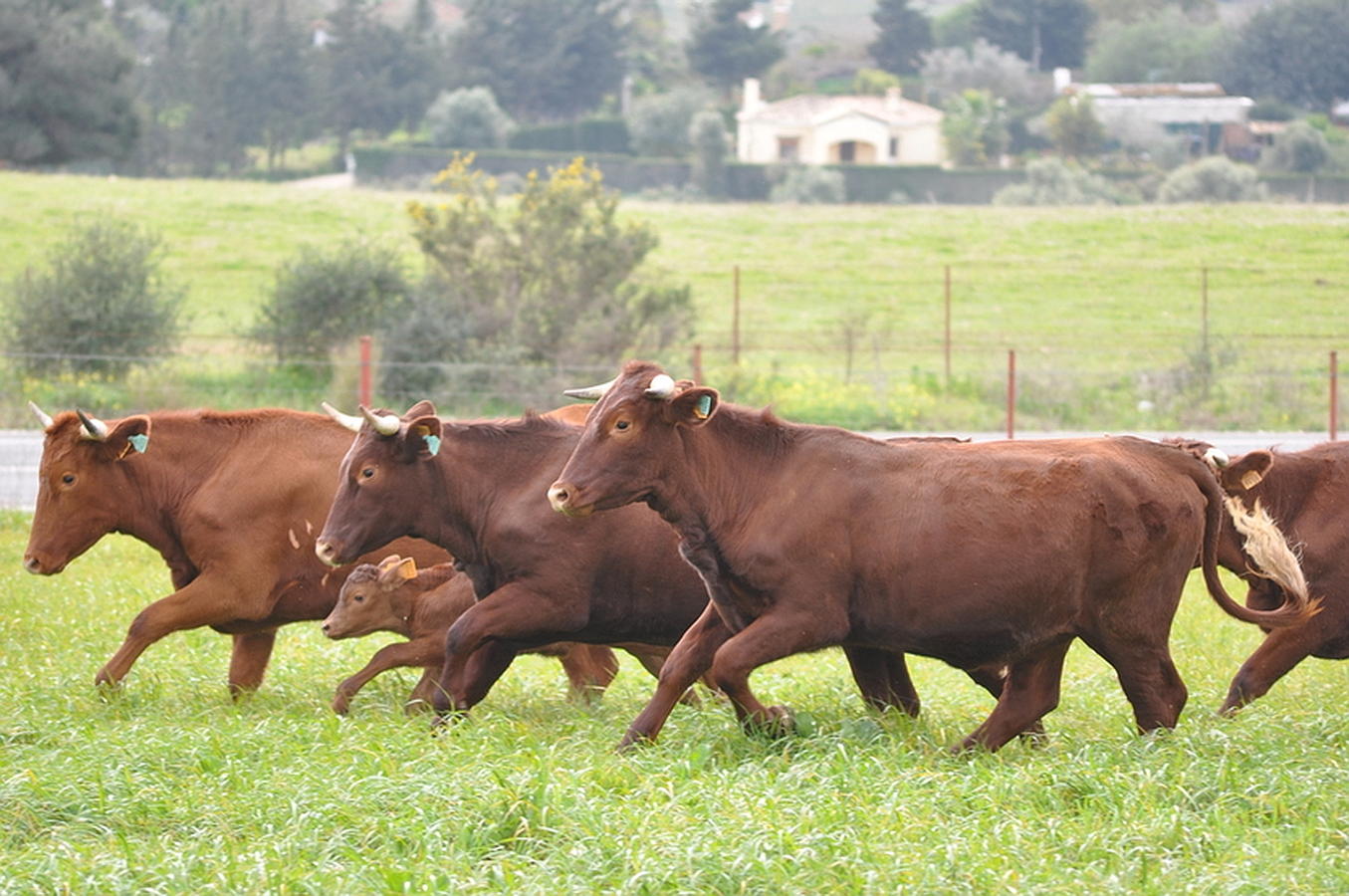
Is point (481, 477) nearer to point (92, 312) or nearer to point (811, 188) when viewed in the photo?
point (92, 312)

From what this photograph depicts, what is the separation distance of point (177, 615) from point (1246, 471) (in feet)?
18.2

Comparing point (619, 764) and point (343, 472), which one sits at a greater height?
point (343, 472)

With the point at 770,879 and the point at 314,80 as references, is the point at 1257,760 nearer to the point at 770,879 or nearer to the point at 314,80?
the point at 770,879

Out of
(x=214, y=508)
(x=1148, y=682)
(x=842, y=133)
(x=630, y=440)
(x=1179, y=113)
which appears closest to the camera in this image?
(x=630, y=440)

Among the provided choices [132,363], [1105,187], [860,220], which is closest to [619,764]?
[132,363]

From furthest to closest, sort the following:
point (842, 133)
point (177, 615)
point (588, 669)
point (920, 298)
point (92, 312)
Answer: point (842, 133), point (920, 298), point (92, 312), point (588, 669), point (177, 615)

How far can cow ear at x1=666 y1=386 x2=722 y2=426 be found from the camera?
7832mm

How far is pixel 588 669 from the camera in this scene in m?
9.84

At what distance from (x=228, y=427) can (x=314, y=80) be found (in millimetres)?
83516

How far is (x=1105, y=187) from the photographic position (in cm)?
7012

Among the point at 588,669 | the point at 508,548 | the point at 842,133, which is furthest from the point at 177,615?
the point at 842,133

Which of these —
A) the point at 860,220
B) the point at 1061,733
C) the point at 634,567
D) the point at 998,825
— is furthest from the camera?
the point at 860,220

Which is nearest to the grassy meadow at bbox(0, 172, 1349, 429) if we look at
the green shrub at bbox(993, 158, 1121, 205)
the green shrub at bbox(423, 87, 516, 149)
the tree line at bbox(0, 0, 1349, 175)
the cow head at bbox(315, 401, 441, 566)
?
the tree line at bbox(0, 0, 1349, 175)

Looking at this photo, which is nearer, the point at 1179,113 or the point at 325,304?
the point at 325,304
